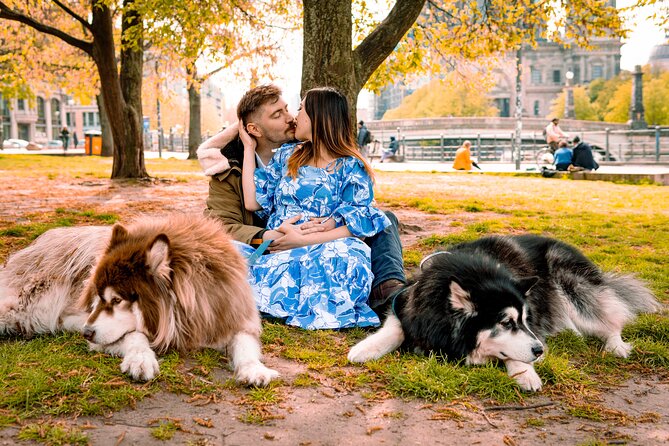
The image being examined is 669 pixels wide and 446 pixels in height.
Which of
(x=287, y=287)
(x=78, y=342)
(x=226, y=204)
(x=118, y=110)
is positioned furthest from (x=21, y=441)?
(x=118, y=110)

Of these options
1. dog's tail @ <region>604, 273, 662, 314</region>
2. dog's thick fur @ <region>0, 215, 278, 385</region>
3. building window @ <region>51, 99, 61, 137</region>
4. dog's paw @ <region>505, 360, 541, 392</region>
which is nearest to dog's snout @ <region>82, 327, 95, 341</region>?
dog's thick fur @ <region>0, 215, 278, 385</region>

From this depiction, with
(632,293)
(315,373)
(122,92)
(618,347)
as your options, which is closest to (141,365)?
(315,373)

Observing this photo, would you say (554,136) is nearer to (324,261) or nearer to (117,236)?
(324,261)

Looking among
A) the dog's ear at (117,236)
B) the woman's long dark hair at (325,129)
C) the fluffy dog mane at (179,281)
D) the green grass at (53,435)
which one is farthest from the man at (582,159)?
the green grass at (53,435)

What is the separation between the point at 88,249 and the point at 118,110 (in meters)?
11.5

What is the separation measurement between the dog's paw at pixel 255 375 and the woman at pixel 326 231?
1.11 meters

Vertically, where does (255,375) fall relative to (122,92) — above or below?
below

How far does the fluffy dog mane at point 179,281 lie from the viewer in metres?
3.54

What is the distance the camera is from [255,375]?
139 inches

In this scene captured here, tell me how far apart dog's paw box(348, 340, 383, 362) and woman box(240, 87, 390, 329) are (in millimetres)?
683

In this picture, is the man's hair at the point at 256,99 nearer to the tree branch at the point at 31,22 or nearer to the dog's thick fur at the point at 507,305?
the dog's thick fur at the point at 507,305

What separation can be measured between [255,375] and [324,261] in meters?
1.48

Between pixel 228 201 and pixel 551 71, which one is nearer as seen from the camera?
pixel 228 201

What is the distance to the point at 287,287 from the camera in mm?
4902
